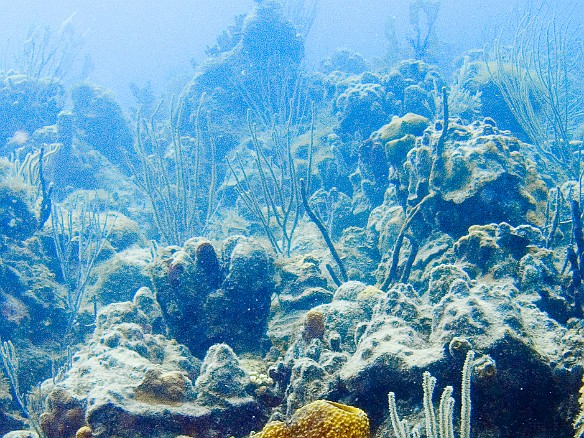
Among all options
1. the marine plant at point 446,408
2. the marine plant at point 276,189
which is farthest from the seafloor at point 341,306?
the marine plant at point 276,189

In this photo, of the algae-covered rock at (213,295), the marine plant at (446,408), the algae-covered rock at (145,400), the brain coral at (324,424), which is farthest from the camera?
the algae-covered rock at (213,295)

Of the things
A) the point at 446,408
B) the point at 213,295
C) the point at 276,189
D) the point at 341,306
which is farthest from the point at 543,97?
the point at 446,408

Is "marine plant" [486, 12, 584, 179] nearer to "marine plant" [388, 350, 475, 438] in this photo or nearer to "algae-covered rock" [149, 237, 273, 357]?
"algae-covered rock" [149, 237, 273, 357]

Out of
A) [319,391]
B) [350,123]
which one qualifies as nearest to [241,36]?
[350,123]

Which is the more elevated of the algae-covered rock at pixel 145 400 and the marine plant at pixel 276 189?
the marine plant at pixel 276 189

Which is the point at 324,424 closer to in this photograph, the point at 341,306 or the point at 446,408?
the point at 446,408

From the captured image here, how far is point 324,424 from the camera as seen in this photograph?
5.28 ft

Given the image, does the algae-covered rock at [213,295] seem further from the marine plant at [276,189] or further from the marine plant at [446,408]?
the marine plant at [446,408]

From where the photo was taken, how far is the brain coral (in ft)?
5.21

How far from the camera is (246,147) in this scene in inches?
425

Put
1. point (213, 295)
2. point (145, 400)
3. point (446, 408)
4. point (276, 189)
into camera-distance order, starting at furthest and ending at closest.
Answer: point (276, 189), point (213, 295), point (145, 400), point (446, 408)

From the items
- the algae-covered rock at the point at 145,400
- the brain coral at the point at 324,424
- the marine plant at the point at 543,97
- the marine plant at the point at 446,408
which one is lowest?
the algae-covered rock at the point at 145,400

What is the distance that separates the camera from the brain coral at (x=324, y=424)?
159 centimetres

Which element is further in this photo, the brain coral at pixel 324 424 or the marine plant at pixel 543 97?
the marine plant at pixel 543 97
